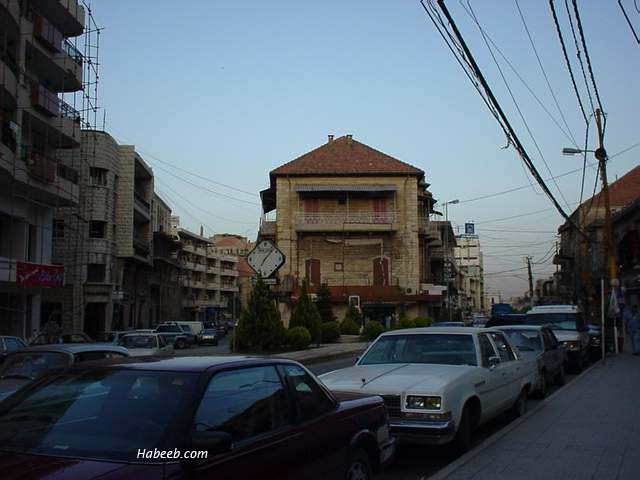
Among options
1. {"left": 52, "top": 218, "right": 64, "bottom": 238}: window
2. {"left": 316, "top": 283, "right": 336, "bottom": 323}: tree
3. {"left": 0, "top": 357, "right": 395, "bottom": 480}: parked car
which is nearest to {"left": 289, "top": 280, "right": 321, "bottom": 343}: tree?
{"left": 316, "top": 283, "right": 336, "bottom": 323}: tree

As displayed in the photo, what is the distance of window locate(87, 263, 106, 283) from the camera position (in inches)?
1895

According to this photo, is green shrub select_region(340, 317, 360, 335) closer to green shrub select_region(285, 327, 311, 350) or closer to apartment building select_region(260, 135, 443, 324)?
apartment building select_region(260, 135, 443, 324)

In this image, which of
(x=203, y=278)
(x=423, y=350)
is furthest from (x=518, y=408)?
(x=203, y=278)

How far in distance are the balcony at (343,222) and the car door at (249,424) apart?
51.1m

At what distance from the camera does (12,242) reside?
31.1 m

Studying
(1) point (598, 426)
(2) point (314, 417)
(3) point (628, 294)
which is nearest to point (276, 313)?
(1) point (598, 426)

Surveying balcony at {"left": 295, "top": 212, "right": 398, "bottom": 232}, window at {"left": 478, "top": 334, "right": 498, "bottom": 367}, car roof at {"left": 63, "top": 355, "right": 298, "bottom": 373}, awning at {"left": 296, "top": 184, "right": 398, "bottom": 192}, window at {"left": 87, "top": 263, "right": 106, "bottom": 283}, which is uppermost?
awning at {"left": 296, "top": 184, "right": 398, "bottom": 192}

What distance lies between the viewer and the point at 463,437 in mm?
8102

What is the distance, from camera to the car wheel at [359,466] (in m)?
Result: 5.59

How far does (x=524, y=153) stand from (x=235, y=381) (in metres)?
11.0

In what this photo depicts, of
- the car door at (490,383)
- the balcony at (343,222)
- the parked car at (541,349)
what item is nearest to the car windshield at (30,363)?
the car door at (490,383)

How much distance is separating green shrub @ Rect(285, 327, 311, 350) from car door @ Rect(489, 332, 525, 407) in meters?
19.6

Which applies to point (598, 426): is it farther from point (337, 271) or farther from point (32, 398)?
point (337, 271)

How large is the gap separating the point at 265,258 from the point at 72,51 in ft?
69.2
